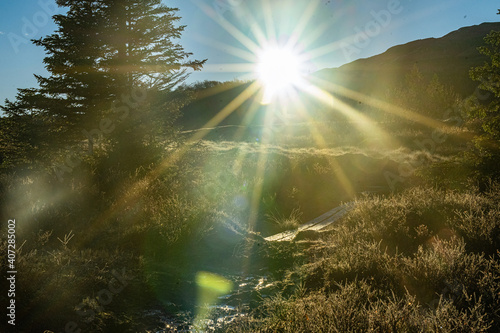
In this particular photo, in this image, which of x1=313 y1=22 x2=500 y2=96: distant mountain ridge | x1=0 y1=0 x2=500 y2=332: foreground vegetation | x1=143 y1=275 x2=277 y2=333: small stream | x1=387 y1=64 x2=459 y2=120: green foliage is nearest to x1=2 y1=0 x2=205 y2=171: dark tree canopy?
x1=0 y1=0 x2=500 y2=332: foreground vegetation

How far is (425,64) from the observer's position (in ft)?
216

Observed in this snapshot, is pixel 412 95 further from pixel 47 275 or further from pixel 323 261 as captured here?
pixel 47 275

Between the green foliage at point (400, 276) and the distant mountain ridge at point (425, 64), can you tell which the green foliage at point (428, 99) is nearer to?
the distant mountain ridge at point (425, 64)

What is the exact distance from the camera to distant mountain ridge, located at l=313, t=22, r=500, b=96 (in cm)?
5412

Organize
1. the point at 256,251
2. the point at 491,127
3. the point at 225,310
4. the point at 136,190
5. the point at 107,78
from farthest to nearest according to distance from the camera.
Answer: the point at 107,78, the point at 136,190, the point at 491,127, the point at 256,251, the point at 225,310

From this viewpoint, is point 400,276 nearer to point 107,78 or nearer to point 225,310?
point 225,310

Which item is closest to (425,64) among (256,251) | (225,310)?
(256,251)

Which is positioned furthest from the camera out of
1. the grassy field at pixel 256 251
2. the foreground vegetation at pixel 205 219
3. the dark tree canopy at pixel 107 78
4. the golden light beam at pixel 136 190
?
the dark tree canopy at pixel 107 78

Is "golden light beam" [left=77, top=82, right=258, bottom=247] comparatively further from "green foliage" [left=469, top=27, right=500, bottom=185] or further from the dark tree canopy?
"green foliage" [left=469, top=27, right=500, bottom=185]

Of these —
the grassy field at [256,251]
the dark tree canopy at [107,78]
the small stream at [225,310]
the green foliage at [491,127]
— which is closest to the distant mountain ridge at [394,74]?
the dark tree canopy at [107,78]

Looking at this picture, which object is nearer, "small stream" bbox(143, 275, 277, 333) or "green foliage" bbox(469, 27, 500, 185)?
"small stream" bbox(143, 275, 277, 333)

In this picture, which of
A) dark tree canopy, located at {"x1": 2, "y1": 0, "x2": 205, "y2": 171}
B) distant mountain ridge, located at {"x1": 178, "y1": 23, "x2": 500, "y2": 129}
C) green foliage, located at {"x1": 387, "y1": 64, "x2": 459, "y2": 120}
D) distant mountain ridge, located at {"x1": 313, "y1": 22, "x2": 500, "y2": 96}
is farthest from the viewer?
distant mountain ridge, located at {"x1": 313, "y1": 22, "x2": 500, "y2": 96}

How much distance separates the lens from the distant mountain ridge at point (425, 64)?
54116mm

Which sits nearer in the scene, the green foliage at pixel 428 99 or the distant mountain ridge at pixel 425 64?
the green foliage at pixel 428 99
